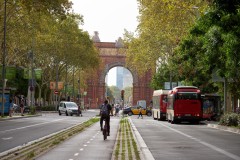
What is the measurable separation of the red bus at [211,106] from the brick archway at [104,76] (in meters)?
76.4

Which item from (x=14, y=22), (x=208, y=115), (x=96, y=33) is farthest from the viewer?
(x=96, y=33)

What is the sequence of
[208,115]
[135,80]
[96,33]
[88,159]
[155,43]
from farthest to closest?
[96,33] → [135,80] → [155,43] → [208,115] → [88,159]

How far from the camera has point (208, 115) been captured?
177ft

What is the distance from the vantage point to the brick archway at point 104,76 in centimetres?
13262

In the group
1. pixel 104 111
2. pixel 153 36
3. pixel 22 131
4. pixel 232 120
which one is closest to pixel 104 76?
pixel 153 36

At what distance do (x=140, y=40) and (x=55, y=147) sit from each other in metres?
48.3

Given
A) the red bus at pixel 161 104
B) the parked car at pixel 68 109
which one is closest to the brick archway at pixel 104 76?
the parked car at pixel 68 109

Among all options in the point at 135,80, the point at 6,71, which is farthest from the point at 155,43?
the point at 135,80

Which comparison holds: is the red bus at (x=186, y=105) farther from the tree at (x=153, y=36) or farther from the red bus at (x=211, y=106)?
the red bus at (x=211, y=106)

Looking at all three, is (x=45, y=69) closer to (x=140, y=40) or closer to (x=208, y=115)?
(x=140, y=40)

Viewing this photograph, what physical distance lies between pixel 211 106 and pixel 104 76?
3161 inches

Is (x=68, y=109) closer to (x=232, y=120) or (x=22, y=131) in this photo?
(x=232, y=120)

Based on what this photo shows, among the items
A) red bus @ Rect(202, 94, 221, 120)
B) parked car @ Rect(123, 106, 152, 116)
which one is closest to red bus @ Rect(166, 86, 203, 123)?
red bus @ Rect(202, 94, 221, 120)

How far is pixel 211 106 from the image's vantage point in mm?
54094
